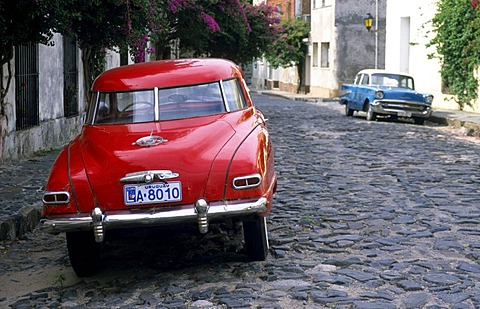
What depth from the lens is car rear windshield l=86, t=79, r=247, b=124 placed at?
7.16 metres

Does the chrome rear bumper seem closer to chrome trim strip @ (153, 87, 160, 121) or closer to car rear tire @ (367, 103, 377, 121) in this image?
chrome trim strip @ (153, 87, 160, 121)

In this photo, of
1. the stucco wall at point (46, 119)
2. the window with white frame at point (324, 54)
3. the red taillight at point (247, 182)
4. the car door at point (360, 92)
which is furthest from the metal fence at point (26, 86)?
the window with white frame at point (324, 54)

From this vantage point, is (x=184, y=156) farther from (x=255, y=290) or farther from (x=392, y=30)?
(x=392, y=30)

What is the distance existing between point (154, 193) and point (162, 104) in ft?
4.39

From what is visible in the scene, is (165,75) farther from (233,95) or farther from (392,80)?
(392,80)

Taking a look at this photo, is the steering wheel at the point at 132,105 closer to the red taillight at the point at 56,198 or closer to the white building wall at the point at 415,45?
the red taillight at the point at 56,198

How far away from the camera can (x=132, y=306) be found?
562cm

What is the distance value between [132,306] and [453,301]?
2198 millimetres

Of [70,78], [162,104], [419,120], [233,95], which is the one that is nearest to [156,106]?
[162,104]

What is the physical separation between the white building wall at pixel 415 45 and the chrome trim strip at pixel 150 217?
73.8 ft

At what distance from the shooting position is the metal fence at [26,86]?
1373 centimetres

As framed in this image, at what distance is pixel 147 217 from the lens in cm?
604

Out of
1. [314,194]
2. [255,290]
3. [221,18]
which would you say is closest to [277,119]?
[221,18]

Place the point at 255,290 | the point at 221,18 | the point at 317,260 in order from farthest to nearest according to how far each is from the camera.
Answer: the point at 221,18 → the point at 317,260 → the point at 255,290
